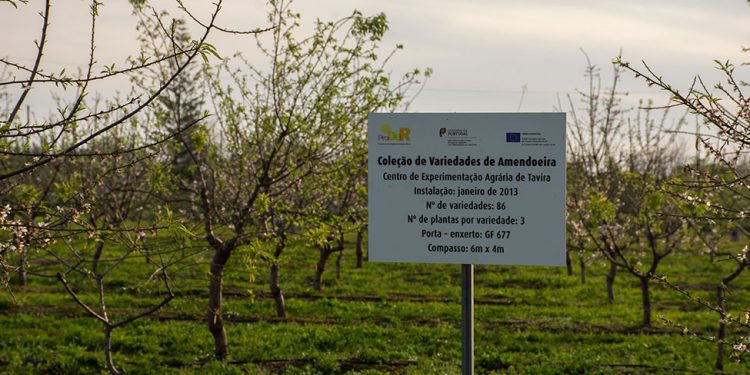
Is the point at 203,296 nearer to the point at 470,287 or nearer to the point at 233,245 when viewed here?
the point at 233,245

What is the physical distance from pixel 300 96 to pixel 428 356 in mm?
4125

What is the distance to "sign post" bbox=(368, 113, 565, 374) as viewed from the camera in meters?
5.43

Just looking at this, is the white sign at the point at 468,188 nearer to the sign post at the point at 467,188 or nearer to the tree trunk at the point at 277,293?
the sign post at the point at 467,188

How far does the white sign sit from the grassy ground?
176cm

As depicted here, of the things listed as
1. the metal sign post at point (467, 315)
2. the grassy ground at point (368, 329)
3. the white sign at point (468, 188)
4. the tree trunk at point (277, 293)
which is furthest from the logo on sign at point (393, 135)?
the tree trunk at point (277, 293)

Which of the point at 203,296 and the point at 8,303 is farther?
the point at 203,296

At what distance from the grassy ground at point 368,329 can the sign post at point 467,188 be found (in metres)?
1.74

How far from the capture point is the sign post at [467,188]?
214 inches

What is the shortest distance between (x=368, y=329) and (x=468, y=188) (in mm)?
6502

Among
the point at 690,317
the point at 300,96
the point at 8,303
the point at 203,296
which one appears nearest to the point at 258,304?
the point at 203,296

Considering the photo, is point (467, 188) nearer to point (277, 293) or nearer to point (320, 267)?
point (277, 293)

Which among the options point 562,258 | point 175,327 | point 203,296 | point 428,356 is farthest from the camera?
point 203,296

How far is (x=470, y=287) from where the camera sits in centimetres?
575

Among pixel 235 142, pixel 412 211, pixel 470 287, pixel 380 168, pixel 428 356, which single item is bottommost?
pixel 428 356
